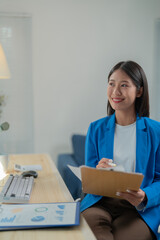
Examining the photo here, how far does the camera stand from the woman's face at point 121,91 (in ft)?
4.66

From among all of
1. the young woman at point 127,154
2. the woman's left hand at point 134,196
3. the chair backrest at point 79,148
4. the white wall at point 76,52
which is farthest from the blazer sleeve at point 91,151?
the white wall at point 76,52

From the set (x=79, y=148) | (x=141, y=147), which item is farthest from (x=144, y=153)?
(x=79, y=148)

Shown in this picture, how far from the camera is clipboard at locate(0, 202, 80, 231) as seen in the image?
94 cm

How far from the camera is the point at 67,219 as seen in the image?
975mm

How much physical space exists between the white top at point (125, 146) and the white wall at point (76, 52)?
1.91 metres

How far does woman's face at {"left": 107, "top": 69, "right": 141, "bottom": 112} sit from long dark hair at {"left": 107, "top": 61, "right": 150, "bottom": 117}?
2 centimetres

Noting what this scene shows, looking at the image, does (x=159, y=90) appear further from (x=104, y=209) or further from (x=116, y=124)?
(x=104, y=209)

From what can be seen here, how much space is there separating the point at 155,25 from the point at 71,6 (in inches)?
41.9

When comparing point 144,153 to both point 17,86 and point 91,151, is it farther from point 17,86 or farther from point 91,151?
point 17,86

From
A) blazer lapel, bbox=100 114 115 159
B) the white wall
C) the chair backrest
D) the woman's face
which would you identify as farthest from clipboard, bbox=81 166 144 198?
the white wall

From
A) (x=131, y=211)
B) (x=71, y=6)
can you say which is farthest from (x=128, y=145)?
(x=71, y=6)

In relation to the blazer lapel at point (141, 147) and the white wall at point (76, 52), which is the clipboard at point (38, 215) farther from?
the white wall at point (76, 52)

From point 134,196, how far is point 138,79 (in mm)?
589

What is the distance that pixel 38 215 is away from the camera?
101 centimetres
